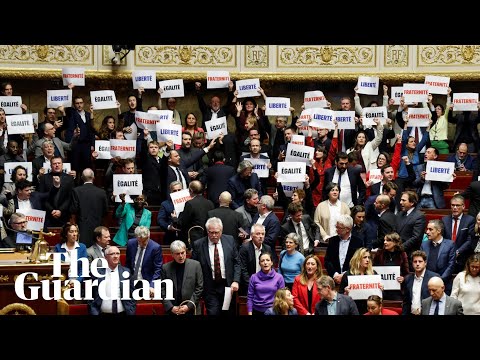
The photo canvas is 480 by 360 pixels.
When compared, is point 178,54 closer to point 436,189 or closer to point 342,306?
point 436,189

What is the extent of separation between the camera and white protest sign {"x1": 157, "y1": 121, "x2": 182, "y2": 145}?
63.8ft

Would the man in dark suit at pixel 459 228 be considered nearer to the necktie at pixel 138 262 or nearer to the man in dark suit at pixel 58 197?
the necktie at pixel 138 262

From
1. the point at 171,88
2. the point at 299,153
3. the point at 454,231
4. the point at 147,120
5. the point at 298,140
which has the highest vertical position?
the point at 171,88

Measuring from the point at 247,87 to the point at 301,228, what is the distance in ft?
14.2

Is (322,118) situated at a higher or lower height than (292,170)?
higher

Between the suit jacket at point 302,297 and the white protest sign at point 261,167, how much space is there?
3859 mm

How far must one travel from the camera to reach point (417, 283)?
51.2 feet

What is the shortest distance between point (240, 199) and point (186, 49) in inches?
225

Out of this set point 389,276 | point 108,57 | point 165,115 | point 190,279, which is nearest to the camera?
point 190,279

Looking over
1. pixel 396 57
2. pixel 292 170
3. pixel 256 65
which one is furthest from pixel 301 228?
pixel 396 57

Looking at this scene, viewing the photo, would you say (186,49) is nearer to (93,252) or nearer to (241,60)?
(241,60)

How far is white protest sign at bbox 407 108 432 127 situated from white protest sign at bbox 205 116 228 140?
2.48 m
